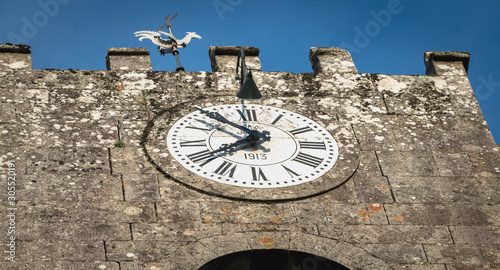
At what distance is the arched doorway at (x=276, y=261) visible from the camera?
8.91 metres

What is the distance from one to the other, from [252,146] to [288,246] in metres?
1.62

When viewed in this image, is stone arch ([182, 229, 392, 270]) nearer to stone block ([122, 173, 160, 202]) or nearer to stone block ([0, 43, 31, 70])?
stone block ([122, 173, 160, 202])

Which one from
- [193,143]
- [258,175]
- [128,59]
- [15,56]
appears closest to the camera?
[258,175]

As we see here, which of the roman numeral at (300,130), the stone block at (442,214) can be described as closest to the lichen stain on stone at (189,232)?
the stone block at (442,214)

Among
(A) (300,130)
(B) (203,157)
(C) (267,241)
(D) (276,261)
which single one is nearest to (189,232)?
(C) (267,241)

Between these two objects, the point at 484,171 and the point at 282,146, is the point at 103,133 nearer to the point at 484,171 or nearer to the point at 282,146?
the point at 282,146

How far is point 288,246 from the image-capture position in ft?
29.5

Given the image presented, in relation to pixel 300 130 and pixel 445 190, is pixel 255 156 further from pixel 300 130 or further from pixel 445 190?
pixel 445 190

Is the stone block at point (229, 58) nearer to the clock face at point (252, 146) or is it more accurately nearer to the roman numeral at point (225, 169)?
the clock face at point (252, 146)

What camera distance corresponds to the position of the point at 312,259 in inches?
353

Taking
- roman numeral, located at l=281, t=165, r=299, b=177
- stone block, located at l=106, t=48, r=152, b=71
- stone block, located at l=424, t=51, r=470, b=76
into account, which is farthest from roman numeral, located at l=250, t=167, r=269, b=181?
stone block, located at l=424, t=51, r=470, b=76

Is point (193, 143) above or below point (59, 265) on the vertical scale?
above

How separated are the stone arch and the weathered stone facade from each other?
0.01m

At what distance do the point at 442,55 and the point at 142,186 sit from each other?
4788 millimetres
